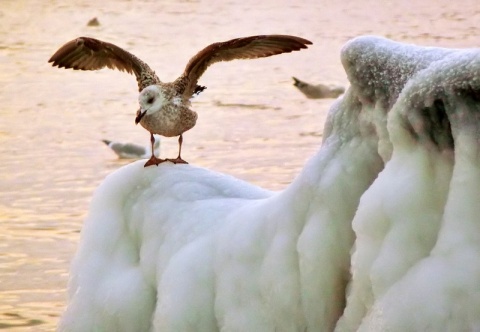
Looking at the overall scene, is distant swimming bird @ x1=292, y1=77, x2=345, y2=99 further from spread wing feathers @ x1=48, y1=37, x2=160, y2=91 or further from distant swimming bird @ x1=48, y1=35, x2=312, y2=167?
spread wing feathers @ x1=48, y1=37, x2=160, y2=91

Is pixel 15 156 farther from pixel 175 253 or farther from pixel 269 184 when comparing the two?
pixel 175 253

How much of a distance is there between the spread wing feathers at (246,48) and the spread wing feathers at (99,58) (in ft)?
0.71

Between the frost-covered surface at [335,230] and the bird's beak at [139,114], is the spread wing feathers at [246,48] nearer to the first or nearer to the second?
the bird's beak at [139,114]

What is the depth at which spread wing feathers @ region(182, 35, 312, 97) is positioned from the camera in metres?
4.04

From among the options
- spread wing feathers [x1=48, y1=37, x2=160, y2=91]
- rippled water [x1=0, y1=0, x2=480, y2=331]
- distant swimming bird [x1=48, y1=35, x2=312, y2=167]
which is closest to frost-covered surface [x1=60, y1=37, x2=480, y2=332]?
distant swimming bird [x1=48, y1=35, x2=312, y2=167]

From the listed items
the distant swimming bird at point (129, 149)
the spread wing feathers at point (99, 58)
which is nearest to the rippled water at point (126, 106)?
the distant swimming bird at point (129, 149)

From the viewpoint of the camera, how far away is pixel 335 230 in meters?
2.31

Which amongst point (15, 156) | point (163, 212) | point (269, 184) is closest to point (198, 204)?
point (163, 212)

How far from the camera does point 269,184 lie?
327 inches

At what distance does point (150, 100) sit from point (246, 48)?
604 millimetres

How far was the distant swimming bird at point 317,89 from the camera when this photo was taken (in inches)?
465

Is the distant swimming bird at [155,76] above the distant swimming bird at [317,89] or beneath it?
above

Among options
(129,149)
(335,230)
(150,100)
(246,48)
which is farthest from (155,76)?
(129,149)

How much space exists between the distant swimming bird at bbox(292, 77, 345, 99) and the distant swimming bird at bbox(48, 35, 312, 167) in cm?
681
